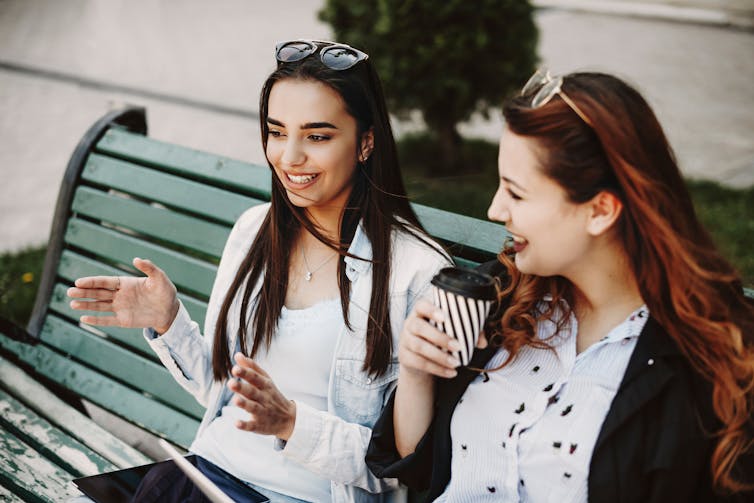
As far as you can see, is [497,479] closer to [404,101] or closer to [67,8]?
[404,101]

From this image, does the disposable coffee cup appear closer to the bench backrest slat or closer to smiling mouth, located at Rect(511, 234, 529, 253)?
smiling mouth, located at Rect(511, 234, 529, 253)

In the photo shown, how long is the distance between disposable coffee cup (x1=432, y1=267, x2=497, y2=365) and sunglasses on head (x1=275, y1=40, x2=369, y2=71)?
29.1 inches

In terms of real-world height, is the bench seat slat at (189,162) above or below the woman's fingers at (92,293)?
above

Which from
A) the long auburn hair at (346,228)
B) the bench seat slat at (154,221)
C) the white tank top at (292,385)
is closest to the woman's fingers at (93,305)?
the long auburn hair at (346,228)

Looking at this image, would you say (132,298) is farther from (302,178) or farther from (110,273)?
(110,273)

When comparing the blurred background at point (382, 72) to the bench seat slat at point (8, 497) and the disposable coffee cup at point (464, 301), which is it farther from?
the bench seat slat at point (8, 497)

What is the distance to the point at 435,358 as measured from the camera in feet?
5.67

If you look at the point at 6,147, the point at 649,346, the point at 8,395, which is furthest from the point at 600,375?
the point at 6,147

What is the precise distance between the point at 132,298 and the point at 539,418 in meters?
1.09

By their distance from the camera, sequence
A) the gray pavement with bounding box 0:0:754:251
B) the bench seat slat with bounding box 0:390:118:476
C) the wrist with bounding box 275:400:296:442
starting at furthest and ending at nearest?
1. the gray pavement with bounding box 0:0:754:251
2. the bench seat slat with bounding box 0:390:118:476
3. the wrist with bounding box 275:400:296:442

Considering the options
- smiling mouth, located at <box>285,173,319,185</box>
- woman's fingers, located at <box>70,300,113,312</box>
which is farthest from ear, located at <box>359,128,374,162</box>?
woman's fingers, located at <box>70,300,113,312</box>

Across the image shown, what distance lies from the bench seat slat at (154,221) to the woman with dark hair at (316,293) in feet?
1.66

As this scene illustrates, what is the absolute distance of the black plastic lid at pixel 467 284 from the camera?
1.58 meters

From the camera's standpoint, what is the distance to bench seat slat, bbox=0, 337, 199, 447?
2855 mm
